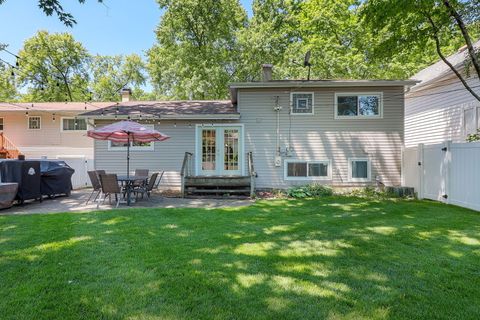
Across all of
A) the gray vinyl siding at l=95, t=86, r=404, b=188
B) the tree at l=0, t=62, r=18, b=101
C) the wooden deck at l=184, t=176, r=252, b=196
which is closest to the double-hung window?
the gray vinyl siding at l=95, t=86, r=404, b=188

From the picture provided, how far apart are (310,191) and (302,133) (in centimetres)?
245

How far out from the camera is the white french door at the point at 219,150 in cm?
1209

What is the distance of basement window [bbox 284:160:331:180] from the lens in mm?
11938

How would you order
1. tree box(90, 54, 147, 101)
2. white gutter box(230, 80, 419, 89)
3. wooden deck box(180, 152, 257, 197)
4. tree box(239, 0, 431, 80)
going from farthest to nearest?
tree box(90, 54, 147, 101) < tree box(239, 0, 431, 80) < white gutter box(230, 80, 419, 89) < wooden deck box(180, 152, 257, 197)

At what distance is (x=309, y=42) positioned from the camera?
21500 millimetres

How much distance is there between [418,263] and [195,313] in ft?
9.61

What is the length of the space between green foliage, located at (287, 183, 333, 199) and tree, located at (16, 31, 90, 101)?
2810cm

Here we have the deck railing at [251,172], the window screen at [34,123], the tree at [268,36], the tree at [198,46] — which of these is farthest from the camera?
the tree at [268,36]

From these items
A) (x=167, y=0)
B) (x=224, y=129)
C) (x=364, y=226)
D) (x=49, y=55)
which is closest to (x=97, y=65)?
(x=49, y=55)

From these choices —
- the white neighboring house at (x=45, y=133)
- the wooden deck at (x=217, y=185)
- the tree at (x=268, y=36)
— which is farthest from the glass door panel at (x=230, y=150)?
the tree at (x=268, y=36)

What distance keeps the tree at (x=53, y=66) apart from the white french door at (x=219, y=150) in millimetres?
24422

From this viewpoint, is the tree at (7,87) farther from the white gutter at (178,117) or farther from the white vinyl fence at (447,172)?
the white vinyl fence at (447,172)

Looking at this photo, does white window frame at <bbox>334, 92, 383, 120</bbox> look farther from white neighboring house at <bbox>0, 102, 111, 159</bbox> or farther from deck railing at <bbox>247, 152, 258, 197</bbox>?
white neighboring house at <bbox>0, 102, 111, 159</bbox>

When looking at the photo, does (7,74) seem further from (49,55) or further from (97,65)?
(97,65)
